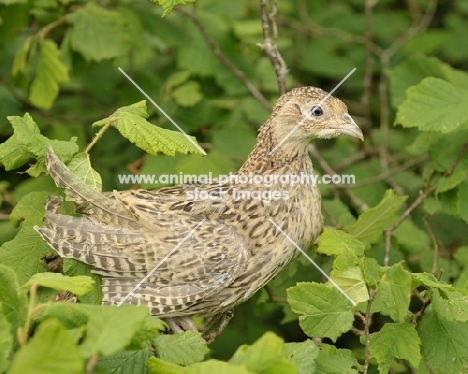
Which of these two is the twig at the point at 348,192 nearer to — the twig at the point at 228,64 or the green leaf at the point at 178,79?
the twig at the point at 228,64

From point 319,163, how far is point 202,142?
2.26 ft

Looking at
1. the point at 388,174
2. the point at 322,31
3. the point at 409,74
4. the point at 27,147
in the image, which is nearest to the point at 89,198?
the point at 27,147

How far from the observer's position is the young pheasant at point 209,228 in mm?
3477

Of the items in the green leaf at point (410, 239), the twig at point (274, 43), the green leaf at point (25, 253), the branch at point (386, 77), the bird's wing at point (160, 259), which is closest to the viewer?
the green leaf at point (25, 253)

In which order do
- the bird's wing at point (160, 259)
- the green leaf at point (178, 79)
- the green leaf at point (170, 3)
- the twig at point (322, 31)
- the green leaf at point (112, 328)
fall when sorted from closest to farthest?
the green leaf at point (112, 328), the green leaf at point (170, 3), the bird's wing at point (160, 259), the green leaf at point (178, 79), the twig at point (322, 31)

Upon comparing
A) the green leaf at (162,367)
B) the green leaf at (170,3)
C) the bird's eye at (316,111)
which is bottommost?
the green leaf at (162,367)

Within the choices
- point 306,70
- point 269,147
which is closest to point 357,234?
point 269,147

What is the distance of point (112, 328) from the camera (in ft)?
7.59

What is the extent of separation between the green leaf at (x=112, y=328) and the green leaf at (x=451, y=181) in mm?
2082

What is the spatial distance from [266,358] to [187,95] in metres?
2.64

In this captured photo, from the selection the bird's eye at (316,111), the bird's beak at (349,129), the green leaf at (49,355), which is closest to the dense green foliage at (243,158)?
the green leaf at (49,355)

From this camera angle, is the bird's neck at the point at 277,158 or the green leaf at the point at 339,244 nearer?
the green leaf at the point at 339,244

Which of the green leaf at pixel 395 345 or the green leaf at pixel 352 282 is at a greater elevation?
the green leaf at pixel 352 282

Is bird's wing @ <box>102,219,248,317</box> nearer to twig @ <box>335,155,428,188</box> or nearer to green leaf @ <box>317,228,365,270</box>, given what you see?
green leaf @ <box>317,228,365,270</box>
